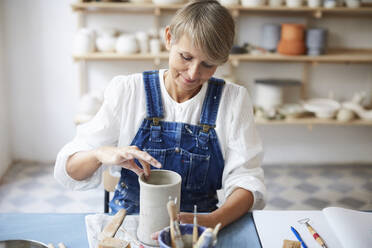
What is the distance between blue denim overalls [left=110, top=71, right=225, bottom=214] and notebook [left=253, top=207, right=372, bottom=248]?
0.82 ft

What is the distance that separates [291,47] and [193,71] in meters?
2.36

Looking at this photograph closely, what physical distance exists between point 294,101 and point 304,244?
2916 millimetres

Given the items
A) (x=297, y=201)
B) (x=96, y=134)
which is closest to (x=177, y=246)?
(x=96, y=134)

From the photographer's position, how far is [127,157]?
1.08 m

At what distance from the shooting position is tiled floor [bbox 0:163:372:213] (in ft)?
10.0

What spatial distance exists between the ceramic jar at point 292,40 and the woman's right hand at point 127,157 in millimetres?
2563

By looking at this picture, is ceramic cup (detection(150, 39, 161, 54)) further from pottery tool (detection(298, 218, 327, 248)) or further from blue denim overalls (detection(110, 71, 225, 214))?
pottery tool (detection(298, 218, 327, 248))

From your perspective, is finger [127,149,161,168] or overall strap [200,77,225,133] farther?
overall strap [200,77,225,133]

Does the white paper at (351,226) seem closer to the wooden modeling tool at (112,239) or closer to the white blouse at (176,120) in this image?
the white blouse at (176,120)

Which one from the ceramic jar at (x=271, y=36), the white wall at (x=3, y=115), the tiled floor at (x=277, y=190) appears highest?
the ceramic jar at (x=271, y=36)

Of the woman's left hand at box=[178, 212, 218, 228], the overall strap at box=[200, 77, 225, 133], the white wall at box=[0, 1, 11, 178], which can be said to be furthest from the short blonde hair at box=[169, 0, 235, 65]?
the white wall at box=[0, 1, 11, 178]

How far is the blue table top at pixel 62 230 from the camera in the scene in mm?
1108

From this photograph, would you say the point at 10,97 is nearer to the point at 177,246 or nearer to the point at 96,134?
the point at 96,134

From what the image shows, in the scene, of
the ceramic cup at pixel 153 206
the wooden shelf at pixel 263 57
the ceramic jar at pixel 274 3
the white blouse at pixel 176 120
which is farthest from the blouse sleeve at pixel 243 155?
the ceramic jar at pixel 274 3
